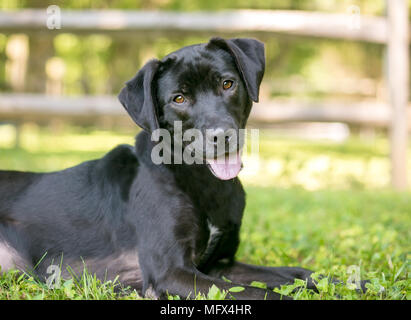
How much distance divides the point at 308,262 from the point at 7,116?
5.13 metres

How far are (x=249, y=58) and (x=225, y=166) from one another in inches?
27.3

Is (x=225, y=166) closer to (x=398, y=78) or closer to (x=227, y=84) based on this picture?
(x=227, y=84)

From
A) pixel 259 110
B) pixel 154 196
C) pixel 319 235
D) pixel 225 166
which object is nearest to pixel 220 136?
pixel 225 166

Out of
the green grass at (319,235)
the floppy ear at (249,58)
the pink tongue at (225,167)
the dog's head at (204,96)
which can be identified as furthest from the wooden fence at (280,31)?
the pink tongue at (225,167)

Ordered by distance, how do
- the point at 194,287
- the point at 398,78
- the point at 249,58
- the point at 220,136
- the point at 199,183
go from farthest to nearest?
the point at 398,78, the point at 249,58, the point at 199,183, the point at 220,136, the point at 194,287

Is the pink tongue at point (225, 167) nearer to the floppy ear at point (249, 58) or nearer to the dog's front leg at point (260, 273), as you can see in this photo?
the floppy ear at point (249, 58)

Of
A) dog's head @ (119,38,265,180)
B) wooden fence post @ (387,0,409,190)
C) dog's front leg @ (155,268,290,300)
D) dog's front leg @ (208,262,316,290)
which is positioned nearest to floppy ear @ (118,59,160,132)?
dog's head @ (119,38,265,180)

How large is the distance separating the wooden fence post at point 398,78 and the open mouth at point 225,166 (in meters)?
4.53

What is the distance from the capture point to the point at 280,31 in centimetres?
631

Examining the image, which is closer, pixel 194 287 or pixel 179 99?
pixel 194 287

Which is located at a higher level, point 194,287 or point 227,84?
point 227,84

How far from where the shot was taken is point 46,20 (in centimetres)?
626

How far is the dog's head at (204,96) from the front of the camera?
2512mm
